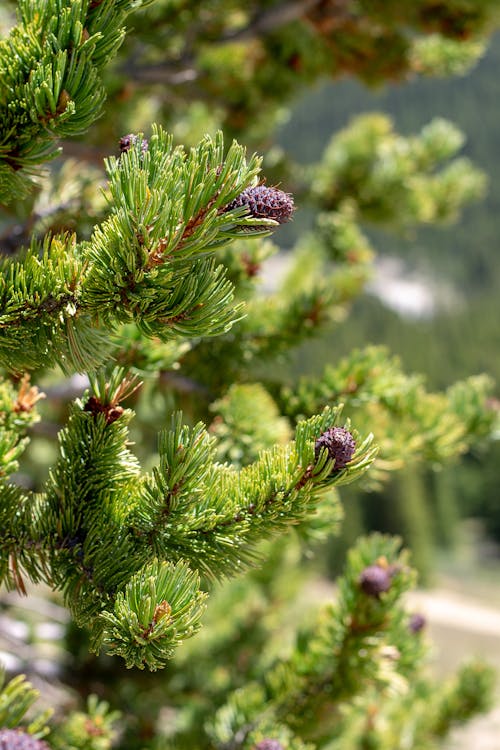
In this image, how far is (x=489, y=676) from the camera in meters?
2.96

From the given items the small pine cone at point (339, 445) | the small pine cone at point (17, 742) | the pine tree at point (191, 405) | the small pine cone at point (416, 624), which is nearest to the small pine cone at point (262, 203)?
the pine tree at point (191, 405)

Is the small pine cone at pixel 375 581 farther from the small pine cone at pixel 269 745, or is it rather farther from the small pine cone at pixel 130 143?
the small pine cone at pixel 130 143

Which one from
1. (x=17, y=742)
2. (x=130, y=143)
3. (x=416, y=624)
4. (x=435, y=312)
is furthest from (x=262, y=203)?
(x=435, y=312)

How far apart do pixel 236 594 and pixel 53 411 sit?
4.82 feet

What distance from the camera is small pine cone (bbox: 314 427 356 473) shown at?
1139 millimetres

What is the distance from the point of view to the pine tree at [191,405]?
1091 millimetres

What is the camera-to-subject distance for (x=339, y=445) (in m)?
1.14

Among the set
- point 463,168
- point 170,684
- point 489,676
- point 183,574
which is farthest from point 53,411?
point 463,168

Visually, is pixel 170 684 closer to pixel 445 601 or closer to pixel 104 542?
pixel 104 542

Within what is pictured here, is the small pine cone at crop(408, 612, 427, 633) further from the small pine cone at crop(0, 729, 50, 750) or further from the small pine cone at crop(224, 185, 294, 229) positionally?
the small pine cone at crop(224, 185, 294, 229)

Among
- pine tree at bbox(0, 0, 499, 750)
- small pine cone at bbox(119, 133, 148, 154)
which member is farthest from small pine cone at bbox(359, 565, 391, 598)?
small pine cone at bbox(119, 133, 148, 154)

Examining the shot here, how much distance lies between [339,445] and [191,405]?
1093 mm

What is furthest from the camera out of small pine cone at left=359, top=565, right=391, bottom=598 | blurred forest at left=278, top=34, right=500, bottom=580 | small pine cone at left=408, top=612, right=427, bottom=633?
blurred forest at left=278, top=34, right=500, bottom=580

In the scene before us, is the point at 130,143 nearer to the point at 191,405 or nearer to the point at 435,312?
the point at 191,405
